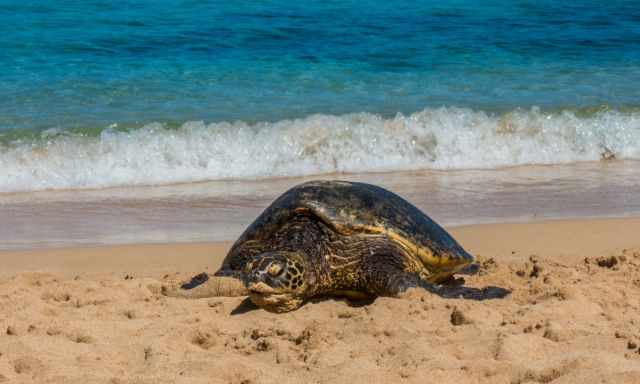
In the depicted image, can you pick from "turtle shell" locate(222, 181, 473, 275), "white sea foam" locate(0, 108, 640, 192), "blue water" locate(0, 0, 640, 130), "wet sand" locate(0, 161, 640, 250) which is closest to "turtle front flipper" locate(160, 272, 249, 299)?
"turtle shell" locate(222, 181, 473, 275)

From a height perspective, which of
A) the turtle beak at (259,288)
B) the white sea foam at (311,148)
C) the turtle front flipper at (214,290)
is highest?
the white sea foam at (311,148)

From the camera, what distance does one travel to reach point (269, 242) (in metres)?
5.45

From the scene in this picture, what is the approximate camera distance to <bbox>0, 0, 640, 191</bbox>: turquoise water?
986 cm

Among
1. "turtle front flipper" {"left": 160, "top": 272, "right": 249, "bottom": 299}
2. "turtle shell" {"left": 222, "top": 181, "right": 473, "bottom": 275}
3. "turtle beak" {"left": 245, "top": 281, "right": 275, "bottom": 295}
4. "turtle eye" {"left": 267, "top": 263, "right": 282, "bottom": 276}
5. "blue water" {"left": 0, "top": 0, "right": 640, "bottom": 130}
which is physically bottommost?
"turtle front flipper" {"left": 160, "top": 272, "right": 249, "bottom": 299}

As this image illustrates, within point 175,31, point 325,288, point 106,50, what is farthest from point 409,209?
point 175,31

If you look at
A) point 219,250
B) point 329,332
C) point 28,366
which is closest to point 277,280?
point 329,332

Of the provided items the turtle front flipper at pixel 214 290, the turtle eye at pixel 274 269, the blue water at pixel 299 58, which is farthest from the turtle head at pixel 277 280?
the blue water at pixel 299 58

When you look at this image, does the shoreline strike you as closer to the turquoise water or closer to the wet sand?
the wet sand

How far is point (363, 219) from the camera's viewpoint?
213 inches

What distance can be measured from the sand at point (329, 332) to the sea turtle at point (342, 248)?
0.12 meters

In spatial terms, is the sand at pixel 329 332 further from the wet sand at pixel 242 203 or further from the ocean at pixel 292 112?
the ocean at pixel 292 112

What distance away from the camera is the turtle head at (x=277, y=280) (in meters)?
4.73

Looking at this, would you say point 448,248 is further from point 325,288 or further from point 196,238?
point 196,238

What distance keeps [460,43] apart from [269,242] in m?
10.3
